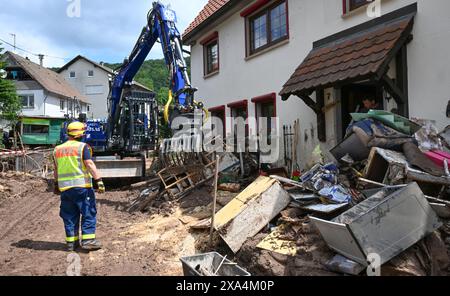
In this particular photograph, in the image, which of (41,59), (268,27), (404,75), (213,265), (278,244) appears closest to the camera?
(213,265)

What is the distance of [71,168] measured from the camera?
5.51 m

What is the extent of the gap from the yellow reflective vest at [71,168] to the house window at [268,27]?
6.36 meters

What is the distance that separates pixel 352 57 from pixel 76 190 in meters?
5.25

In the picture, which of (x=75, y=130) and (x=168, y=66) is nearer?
(x=75, y=130)

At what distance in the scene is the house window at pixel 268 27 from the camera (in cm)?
998

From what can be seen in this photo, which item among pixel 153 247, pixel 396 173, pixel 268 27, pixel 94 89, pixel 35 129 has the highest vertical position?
pixel 94 89

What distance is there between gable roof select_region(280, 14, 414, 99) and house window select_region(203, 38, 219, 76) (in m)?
5.63

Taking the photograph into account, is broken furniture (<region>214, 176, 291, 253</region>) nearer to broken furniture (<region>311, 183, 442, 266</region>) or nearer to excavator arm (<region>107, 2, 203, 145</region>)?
broken furniture (<region>311, 183, 442, 266</region>)

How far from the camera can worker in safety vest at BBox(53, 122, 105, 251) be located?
548cm

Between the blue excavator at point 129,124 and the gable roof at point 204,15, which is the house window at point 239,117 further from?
the gable roof at point 204,15

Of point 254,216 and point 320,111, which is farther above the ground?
point 320,111

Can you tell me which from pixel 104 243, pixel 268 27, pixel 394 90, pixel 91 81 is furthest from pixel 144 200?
pixel 91 81

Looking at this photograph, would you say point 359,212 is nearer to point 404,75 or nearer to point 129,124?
point 404,75

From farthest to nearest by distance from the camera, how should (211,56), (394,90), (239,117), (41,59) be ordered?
1. (41,59)
2. (211,56)
3. (239,117)
4. (394,90)
